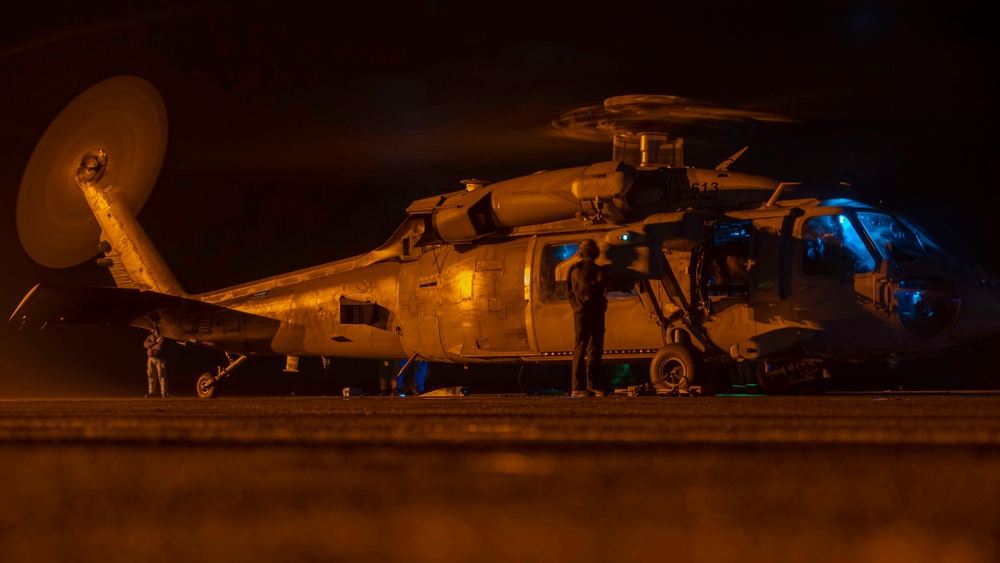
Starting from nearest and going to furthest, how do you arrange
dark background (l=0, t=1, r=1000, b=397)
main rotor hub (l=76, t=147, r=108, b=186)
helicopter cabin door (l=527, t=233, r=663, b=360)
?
dark background (l=0, t=1, r=1000, b=397) → helicopter cabin door (l=527, t=233, r=663, b=360) → main rotor hub (l=76, t=147, r=108, b=186)

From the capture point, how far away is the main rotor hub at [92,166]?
13.6m

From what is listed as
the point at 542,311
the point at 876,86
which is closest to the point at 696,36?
the point at 876,86

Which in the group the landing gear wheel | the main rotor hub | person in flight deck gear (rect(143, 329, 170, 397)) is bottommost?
the landing gear wheel

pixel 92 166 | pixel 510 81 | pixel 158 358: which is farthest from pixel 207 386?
pixel 510 81

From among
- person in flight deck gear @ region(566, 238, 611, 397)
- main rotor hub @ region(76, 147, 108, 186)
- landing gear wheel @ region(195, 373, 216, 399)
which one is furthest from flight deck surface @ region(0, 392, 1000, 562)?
main rotor hub @ region(76, 147, 108, 186)

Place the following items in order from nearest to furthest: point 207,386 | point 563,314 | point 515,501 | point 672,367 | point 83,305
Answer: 1. point 515,501
2. point 672,367
3. point 563,314
4. point 83,305
5. point 207,386

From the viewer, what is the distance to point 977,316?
855cm

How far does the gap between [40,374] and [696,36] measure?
13775mm

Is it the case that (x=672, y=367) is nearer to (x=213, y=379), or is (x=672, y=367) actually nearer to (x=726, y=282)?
(x=726, y=282)

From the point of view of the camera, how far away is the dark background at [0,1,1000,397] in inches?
353

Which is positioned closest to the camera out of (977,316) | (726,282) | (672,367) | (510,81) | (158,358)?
(977,316)

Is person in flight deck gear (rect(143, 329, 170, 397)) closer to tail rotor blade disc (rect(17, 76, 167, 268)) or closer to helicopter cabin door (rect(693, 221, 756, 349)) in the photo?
tail rotor blade disc (rect(17, 76, 167, 268))

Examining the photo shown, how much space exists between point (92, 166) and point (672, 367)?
8276 millimetres

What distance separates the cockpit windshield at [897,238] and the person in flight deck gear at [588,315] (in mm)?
2222
